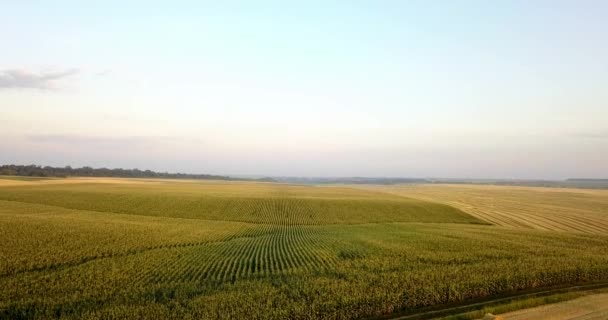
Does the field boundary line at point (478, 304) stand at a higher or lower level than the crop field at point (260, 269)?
lower

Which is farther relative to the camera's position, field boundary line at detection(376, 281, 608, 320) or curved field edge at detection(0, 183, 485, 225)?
curved field edge at detection(0, 183, 485, 225)

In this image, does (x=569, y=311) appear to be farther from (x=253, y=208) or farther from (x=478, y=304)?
(x=253, y=208)

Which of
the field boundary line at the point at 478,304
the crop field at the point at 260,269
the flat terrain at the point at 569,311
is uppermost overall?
the crop field at the point at 260,269

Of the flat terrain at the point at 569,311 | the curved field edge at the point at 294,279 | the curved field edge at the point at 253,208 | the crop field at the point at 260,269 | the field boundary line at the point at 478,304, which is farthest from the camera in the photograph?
the curved field edge at the point at 253,208

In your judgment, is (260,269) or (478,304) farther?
(260,269)

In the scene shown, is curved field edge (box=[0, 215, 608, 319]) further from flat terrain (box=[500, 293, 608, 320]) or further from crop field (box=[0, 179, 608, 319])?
flat terrain (box=[500, 293, 608, 320])

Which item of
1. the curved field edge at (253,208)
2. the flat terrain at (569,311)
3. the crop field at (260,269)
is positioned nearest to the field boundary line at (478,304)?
the crop field at (260,269)

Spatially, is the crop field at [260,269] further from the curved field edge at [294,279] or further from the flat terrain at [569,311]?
the flat terrain at [569,311]

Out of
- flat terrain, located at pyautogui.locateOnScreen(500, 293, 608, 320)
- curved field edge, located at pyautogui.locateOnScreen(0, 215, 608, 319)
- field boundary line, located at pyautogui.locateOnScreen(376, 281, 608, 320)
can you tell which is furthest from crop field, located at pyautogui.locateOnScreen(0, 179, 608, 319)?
flat terrain, located at pyautogui.locateOnScreen(500, 293, 608, 320)

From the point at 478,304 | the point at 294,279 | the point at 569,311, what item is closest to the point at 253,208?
the point at 294,279
